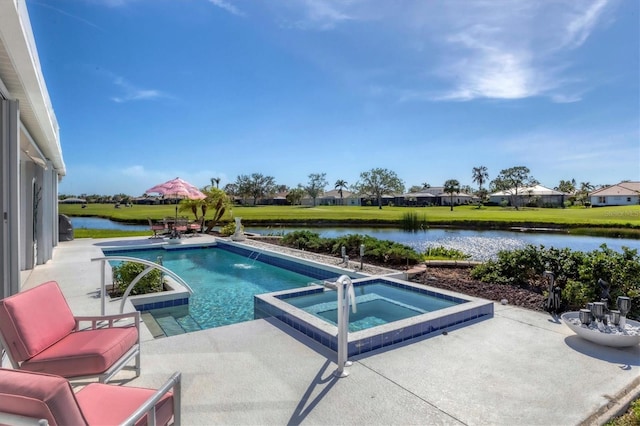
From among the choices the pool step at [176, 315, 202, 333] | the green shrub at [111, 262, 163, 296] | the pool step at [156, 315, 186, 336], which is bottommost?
the pool step at [176, 315, 202, 333]

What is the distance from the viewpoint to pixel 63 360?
247cm

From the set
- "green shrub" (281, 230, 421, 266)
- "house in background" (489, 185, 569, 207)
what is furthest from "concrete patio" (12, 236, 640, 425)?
"house in background" (489, 185, 569, 207)

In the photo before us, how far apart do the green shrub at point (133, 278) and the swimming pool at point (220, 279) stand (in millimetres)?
393

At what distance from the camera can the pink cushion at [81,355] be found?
245 centimetres

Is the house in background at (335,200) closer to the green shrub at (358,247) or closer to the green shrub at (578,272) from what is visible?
the green shrub at (358,247)

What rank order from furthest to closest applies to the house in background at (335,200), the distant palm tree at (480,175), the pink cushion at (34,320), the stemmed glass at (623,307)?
the house in background at (335,200), the distant palm tree at (480,175), the stemmed glass at (623,307), the pink cushion at (34,320)

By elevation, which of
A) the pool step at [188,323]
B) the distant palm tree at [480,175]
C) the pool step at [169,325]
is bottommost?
the pool step at [188,323]

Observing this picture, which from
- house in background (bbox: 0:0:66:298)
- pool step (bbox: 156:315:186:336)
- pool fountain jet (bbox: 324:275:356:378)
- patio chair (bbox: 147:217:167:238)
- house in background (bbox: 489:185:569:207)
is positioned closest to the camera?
house in background (bbox: 0:0:66:298)

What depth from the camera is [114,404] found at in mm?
1899

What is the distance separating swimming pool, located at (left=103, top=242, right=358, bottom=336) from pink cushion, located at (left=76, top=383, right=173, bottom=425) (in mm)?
2961

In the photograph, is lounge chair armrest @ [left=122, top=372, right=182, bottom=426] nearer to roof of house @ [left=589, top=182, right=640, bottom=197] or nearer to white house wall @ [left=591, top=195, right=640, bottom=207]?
white house wall @ [left=591, top=195, right=640, bottom=207]

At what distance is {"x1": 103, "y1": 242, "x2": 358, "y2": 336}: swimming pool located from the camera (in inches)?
219

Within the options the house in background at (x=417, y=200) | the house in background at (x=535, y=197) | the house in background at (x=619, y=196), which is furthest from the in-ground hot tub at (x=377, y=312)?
the house in background at (x=417, y=200)

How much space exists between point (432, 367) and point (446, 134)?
938 inches
